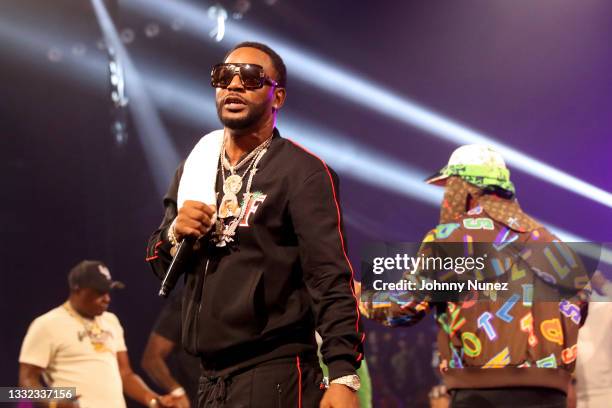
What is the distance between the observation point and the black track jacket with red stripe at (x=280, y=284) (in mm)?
2299

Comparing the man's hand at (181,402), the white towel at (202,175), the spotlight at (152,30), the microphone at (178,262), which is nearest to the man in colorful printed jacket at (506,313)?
the white towel at (202,175)

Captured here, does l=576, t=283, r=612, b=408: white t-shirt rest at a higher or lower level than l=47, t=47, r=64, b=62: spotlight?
lower

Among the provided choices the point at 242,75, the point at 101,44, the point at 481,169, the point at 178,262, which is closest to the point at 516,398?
the point at 481,169

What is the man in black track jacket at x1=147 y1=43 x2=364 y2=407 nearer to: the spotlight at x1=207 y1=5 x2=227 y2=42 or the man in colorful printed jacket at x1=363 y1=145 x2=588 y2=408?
the man in colorful printed jacket at x1=363 y1=145 x2=588 y2=408

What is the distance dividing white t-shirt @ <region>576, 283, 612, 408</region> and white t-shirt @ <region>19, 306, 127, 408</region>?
9.17 feet

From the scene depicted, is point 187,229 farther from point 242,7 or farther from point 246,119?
point 242,7

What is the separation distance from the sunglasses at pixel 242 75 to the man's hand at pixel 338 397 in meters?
0.93

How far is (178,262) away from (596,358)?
2.85 meters

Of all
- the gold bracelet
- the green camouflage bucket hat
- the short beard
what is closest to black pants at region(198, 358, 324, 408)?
the gold bracelet

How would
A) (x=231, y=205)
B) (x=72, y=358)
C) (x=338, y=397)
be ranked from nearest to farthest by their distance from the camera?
1. (x=338, y=397)
2. (x=231, y=205)
3. (x=72, y=358)

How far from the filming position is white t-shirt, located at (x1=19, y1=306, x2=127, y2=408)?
5.04 m

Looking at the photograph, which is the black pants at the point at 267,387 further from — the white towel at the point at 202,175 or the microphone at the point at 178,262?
the white towel at the point at 202,175

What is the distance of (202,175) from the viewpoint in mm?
2484

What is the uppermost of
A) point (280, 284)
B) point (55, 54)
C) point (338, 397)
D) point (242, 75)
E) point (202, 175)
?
point (55, 54)
